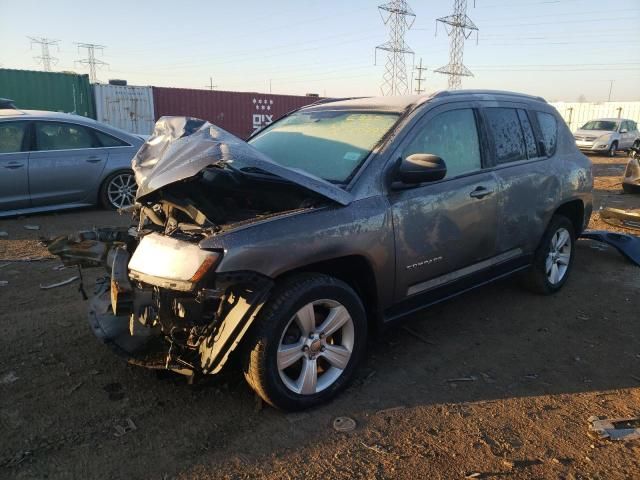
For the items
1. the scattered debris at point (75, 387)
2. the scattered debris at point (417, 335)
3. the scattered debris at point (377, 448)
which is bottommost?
the scattered debris at point (377, 448)

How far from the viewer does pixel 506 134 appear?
4.34 metres

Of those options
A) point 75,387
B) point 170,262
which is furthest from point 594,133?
point 75,387

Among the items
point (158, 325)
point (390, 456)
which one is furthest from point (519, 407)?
point (158, 325)

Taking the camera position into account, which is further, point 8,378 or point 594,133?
point 594,133

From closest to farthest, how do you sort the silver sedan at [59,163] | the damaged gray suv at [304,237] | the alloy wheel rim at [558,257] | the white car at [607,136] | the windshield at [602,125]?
the damaged gray suv at [304,237]
the alloy wheel rim at [558,257]
the silver sedan at [59,163]
the white car at [607,136]
the windshield at [602,125]

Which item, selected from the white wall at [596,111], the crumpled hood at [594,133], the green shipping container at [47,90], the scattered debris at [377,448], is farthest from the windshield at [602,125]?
the scattered debris at [377,448]

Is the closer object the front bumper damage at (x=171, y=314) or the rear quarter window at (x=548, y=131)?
the front bumper damage at (x=171, y=314)

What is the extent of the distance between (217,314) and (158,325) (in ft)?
1.38

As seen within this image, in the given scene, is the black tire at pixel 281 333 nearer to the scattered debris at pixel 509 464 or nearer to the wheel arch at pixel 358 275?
the wheel arch at pixel 358 275

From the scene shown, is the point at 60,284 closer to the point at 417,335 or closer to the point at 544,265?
the point at 417,335

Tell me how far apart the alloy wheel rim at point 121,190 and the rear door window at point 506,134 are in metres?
5.84

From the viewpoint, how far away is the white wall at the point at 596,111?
3588 cm

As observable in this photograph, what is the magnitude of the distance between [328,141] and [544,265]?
8.20 ft

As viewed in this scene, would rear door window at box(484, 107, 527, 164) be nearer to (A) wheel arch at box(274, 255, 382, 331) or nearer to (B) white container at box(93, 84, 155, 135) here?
(A) wheel arch at box(274, 255, 382, 331)
